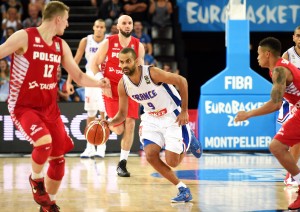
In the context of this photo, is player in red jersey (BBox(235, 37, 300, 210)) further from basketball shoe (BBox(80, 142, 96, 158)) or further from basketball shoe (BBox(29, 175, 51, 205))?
basketball shoe (BBox(80, 142, 96, 158))

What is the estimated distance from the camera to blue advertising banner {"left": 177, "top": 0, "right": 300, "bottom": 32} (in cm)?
1555

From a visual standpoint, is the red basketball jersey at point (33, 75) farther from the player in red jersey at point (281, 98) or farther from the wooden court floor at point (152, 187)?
the player in red jersey at point (281, 98)

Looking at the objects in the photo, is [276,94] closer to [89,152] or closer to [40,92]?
[40,92]

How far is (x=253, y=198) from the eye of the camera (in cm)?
711

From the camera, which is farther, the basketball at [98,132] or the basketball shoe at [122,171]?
the basketball shoe at [122,171]

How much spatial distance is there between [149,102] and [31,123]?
1602mm

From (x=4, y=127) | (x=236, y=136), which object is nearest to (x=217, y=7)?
(x=236, y=136)

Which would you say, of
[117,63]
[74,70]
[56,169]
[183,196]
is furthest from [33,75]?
[117,63]

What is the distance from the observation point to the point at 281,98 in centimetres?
625

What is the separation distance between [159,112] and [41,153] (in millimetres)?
1681

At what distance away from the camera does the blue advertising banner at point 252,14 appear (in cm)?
1555

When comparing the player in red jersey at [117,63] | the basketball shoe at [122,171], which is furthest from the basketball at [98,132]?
the player in red jersey at [117,63]

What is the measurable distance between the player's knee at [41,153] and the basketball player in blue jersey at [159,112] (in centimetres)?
114

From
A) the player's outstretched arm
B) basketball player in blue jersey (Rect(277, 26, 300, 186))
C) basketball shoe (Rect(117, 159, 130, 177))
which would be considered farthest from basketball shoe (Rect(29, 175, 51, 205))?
basketball player in blue jersey (Rect(277, 26, 300, 186))
